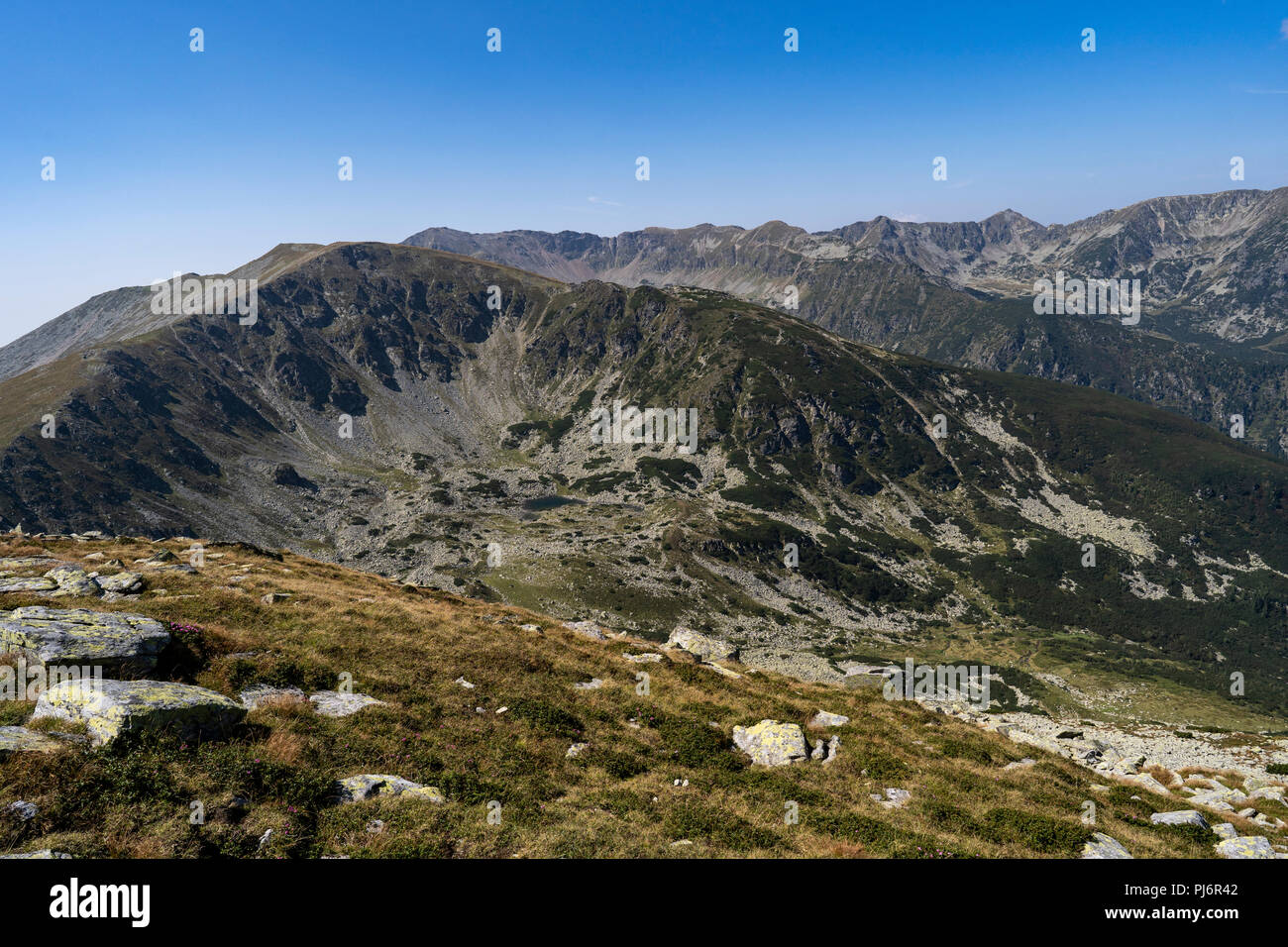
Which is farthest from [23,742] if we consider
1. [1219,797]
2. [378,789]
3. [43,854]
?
[1219,797]

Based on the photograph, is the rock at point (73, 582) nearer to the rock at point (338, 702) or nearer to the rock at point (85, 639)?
the rock at point (85, 639)

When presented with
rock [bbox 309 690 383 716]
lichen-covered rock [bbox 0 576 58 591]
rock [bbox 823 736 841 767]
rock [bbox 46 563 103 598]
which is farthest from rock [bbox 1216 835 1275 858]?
lichen-covered rock [bbox 0 576 58 591]

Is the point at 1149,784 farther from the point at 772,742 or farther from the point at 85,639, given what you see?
the point at 85,639

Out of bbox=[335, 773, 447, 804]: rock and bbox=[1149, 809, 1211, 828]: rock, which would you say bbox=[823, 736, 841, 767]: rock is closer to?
bbox=[1149, 809, 1211, 828]: rock

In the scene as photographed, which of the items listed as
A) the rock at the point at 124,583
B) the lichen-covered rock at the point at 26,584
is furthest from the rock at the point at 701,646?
the lichen-covered rock at the point at 26,584

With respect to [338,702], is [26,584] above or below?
above

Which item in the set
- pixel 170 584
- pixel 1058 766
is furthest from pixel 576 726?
pixel 170 584
